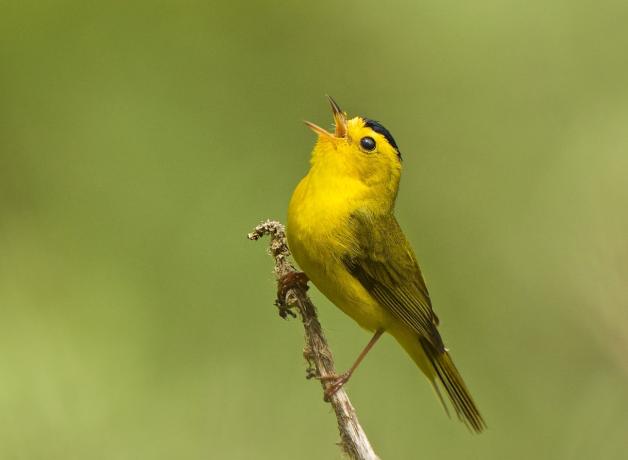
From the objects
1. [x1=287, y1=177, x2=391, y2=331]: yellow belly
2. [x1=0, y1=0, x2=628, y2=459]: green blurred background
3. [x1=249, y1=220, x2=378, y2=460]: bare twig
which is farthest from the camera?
[x1=0, y1=0, x2=628, y2=459]: green blurred background

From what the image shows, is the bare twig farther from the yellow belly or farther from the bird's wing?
the bird's wing

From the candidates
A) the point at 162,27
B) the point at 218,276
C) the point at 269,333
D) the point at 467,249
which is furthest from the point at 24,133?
the point at 467,249

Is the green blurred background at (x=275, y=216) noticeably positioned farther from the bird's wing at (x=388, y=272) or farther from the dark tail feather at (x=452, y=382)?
the bird's wing at (x=388, y=272)

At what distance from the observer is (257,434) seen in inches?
221

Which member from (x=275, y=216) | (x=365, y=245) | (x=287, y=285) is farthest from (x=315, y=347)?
(x=275, y=216)

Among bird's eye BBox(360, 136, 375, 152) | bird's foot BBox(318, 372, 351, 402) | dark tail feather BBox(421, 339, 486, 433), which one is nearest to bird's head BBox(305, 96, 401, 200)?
bird's eye BBox(360, 136, 375, 152)

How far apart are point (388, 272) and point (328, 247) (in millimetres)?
510

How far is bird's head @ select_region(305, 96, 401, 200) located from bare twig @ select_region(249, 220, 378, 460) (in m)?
0.56

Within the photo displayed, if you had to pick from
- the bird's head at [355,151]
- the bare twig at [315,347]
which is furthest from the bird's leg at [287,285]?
the bird's head at [355,151]

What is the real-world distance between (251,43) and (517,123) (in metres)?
2.46

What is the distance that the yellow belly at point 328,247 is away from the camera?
530 centimetres

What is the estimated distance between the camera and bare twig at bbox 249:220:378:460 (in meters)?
4.16

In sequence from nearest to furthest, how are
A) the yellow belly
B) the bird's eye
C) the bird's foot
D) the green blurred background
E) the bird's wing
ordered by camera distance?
the bird's foot → the yellow belly → the bird's wing → the bird's eye → the green blurred background

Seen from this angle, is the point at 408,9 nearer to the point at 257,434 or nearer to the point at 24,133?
the point at 24,133
